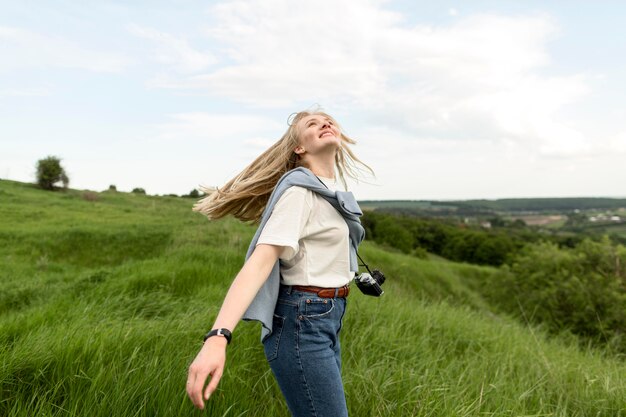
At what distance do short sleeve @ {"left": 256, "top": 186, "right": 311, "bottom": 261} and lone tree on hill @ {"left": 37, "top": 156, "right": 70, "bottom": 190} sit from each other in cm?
3425

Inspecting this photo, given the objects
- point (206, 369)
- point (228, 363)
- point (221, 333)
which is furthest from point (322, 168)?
point (228, 363)

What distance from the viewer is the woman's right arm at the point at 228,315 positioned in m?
1.30

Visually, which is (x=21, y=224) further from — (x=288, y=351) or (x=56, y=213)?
(x=288, y=351)

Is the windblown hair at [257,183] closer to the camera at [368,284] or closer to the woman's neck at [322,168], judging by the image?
the woman's neck at [322,168]

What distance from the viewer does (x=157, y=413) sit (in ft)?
7.18

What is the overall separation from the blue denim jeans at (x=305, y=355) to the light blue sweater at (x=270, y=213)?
0.06m

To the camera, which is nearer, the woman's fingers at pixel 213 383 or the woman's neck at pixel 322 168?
the woman's fingers at pixel 213 383

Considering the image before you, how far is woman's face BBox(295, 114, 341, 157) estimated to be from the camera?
6.97 ft

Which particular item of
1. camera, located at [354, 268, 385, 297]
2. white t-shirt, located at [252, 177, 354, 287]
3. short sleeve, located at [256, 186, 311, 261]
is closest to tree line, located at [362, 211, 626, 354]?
camera, located at [354, 268, 385, 297]

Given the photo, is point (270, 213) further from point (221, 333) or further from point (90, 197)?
point (90, 197)

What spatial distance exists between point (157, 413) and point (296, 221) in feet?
4.31

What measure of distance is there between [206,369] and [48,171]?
34651mm

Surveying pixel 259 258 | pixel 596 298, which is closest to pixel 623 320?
pixel 596 298

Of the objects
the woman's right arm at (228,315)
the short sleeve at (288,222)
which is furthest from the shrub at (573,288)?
the woman's right arm at (228,315)
